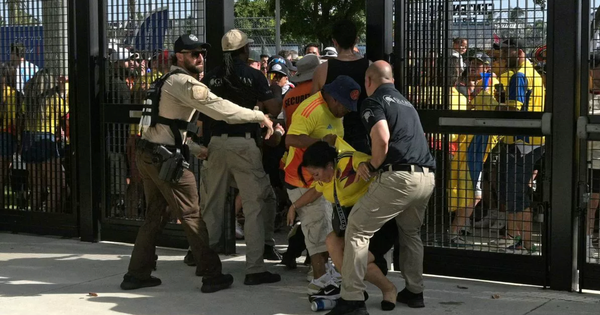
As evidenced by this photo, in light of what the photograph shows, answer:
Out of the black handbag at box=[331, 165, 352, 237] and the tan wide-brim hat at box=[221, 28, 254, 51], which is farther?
the tan wide-brim hat at box=[221, 28, 254, 51]

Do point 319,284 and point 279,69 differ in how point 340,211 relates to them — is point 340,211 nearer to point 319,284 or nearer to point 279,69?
point 319,284

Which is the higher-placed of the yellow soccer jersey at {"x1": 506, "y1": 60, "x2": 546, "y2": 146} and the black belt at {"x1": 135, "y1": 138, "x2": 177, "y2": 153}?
the yellow soccer jersey at {"x1": 506, "y1": 60, "x2": 546, "y2": 146}

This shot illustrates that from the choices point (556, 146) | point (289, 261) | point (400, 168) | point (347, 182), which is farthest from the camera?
point (289, 261)

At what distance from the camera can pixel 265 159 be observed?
7.81 meters

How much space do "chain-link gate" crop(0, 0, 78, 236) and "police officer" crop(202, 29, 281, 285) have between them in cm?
257

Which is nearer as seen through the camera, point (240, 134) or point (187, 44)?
point (187, 44)

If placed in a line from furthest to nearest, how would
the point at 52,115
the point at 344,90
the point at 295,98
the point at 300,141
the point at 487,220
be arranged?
the point at 52,115
the point at 295,98
the point at 487,220
the point at 300,141
the point at 344,90

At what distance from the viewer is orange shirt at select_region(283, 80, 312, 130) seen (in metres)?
7.38

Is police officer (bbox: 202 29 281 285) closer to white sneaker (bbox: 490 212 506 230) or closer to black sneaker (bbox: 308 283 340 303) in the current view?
black sneaker (bbox: 308 283 340 303)

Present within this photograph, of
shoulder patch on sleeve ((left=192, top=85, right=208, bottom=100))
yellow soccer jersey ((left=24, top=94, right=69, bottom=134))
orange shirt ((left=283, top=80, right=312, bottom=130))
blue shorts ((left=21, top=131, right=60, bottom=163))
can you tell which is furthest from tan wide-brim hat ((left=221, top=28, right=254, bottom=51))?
blue shorts ((left=21, top=131, right=60, bottom=163))

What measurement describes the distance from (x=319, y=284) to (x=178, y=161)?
1.38 m

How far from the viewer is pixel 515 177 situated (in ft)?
23.2

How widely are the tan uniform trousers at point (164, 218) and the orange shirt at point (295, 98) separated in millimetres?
989

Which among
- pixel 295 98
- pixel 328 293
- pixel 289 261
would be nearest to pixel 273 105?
pixel 295 98
